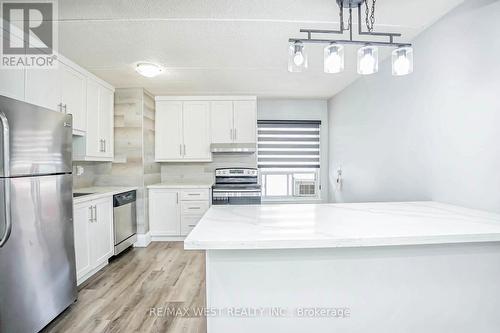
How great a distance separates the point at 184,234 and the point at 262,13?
318cm

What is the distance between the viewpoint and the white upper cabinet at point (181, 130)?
4.04 m

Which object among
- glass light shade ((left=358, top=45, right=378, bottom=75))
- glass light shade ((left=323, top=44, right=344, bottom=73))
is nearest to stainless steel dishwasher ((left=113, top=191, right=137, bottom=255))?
glass light shade ((left=323, top=44, right=344, bottom=73))

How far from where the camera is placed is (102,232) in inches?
112

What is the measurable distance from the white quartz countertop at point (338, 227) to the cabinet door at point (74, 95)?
208 centimetres

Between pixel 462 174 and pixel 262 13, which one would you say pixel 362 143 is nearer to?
pixel 462 174

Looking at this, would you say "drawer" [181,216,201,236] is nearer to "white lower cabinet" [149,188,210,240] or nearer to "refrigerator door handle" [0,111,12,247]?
"white lower cabinet" [149,188,210,240]

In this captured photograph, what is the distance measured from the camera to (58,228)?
6.26 feet

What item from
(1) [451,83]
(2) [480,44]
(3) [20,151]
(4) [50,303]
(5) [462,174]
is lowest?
(4) [50,303]

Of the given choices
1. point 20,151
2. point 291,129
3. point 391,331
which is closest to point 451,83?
point 391,331

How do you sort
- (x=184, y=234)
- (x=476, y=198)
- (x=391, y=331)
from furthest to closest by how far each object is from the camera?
(x=184, y=234)
(x=476, y=198)
(x=391, y=331)

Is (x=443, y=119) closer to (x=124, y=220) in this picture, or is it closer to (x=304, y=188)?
(x=304, y=188)

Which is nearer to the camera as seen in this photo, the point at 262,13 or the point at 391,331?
the point at 391,331

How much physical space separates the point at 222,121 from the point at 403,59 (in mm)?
2883

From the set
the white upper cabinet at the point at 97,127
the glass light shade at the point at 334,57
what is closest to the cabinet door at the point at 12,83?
the white upper cabinet at the point at 97,127
